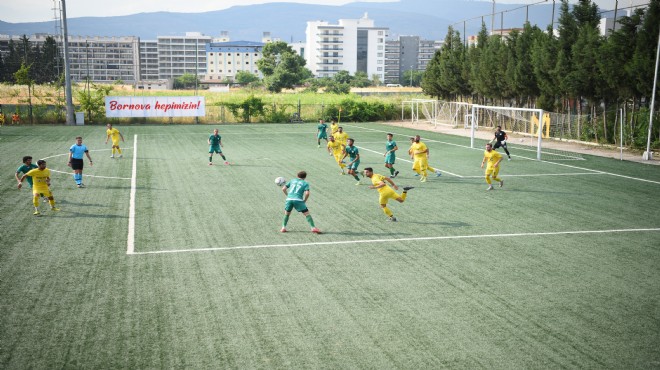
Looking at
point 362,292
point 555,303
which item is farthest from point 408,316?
point 555,303

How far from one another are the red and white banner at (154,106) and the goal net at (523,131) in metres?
26.4

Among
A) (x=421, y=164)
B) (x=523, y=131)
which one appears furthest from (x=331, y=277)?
(x=523, y=131)

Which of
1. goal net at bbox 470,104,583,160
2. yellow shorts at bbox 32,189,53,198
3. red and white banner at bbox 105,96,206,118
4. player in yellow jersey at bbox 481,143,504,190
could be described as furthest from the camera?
red and white banner at bbox 105,96,206,118

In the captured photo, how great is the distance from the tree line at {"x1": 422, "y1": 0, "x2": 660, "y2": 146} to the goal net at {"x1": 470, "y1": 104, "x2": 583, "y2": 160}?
159 cm

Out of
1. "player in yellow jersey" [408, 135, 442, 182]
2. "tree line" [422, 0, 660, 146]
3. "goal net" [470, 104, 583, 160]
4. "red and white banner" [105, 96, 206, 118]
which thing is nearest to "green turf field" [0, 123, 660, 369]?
"player in yellow jersey" [408, 135, 442, 182]

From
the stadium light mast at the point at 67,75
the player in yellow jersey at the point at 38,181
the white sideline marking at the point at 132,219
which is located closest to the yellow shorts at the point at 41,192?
the player in yellow jersey at the point at 38,181

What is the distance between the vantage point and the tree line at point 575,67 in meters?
33.7

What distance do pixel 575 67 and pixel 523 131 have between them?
8.70 meters

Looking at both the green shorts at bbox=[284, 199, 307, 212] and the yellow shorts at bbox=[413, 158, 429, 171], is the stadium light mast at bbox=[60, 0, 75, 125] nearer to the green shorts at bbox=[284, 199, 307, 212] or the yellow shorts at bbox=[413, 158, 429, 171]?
the yellow shorts at bbox=[413, 158, 429, 171]

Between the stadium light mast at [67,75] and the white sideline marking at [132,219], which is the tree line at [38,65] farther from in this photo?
the white sideline marking at [132,219]

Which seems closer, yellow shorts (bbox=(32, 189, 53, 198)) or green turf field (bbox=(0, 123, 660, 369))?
green turf field (bbox=(0, 123, 660, 369))

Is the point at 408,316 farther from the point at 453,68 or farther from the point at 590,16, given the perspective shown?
the point at 453,68

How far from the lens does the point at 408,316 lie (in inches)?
385

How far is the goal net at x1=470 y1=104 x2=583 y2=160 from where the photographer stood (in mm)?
33281
